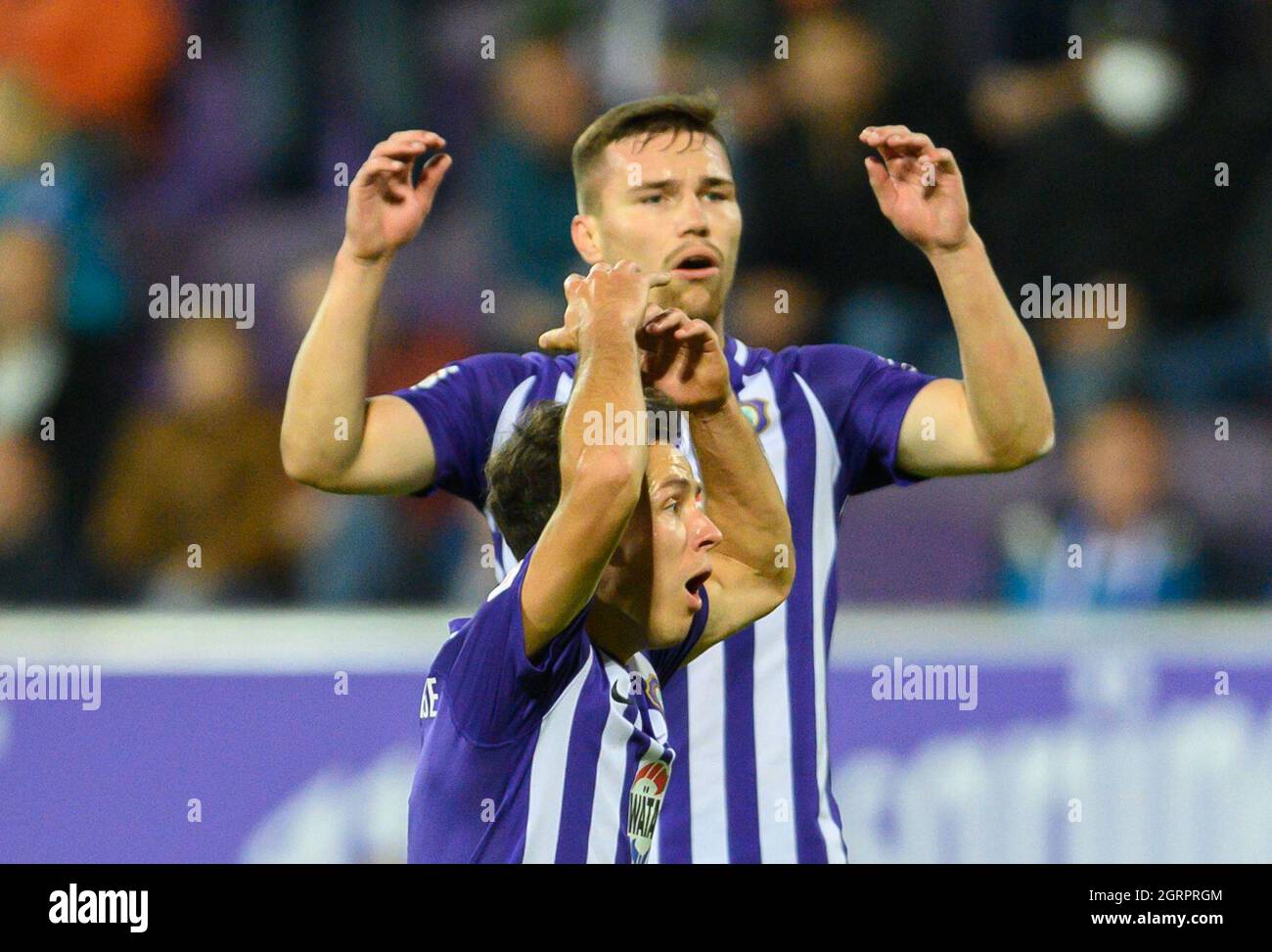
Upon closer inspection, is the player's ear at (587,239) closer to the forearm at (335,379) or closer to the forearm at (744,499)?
the forearm at (335,379)

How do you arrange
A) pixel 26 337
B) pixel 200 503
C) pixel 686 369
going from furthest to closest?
pixel 26 337 < pixel 200 503 < pixel 686 369

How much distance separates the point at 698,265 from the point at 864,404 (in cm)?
42

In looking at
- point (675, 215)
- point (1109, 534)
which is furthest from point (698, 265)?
point (1109, 534)

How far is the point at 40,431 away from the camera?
5891 millimetres

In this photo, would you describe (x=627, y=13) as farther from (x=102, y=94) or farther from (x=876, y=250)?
(x=102, y=94)

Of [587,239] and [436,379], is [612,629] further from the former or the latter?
[587,239]

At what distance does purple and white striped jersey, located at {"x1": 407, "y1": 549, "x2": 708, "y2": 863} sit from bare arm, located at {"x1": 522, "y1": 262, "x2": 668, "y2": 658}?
4 centimetres

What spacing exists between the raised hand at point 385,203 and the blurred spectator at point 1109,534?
2.74 m

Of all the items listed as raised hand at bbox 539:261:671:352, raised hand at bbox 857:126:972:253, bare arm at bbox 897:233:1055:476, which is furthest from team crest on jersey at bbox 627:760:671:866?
raised hand at bbox 857:126:972:253

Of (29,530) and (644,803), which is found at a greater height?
(29,530)

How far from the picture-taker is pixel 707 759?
3.35m

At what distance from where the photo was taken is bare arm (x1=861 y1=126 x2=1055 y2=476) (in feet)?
10.5

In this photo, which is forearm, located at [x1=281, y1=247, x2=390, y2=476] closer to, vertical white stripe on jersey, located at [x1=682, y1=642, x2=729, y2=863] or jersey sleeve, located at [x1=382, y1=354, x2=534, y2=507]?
jersey sleeve, located at [x1=382, y1=354, x2=534, y2=507]

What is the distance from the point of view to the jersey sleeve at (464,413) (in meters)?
3.36
